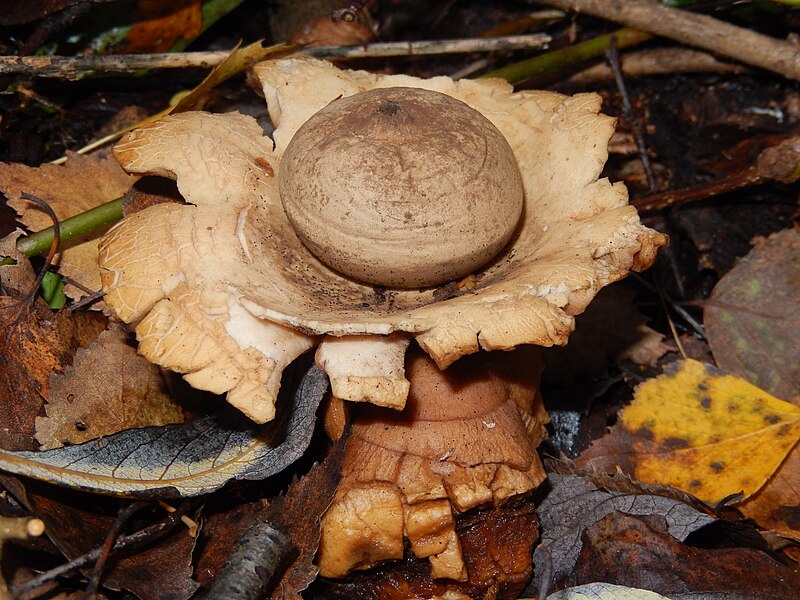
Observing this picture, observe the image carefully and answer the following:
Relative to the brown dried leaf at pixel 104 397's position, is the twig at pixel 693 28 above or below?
above

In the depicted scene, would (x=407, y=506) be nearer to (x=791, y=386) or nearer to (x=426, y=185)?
(x=426, y=185)

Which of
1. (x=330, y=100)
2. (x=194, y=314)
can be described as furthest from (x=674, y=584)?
(x=330, y=100)

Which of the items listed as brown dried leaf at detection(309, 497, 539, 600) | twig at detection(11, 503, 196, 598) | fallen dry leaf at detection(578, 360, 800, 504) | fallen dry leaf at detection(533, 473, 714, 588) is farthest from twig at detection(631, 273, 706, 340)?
twig at detection(11, 503, 196, 598)

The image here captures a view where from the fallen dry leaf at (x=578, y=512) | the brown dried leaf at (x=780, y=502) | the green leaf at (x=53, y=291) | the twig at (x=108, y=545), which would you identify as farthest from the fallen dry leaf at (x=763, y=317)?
the green leaf at (x=53, y=291)

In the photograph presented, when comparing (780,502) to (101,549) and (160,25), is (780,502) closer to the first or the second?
(101,549)

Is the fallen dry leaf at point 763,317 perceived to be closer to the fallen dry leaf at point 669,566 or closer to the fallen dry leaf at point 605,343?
the fallen dry leaf at point 605,343

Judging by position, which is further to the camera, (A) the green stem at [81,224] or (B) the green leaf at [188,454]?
(A) the green stem at [81,224]
